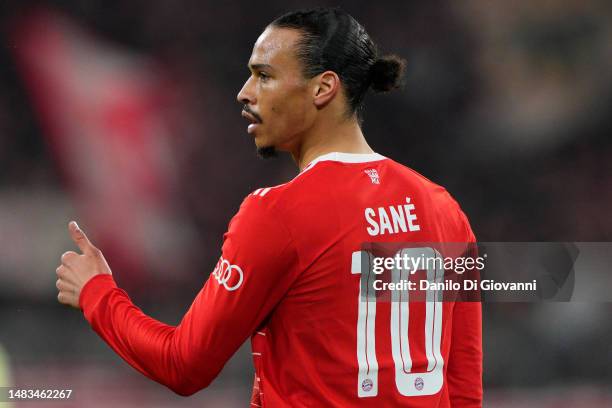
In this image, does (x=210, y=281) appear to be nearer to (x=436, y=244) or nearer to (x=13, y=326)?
(x=436, y=244)

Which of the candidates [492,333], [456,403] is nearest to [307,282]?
[456,403]

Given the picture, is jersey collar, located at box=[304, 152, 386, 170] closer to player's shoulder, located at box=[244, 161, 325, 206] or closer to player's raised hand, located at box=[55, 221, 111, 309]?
player's shoulder, located at box=[244, 161, 325, 206]

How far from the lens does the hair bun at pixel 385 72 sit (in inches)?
59.6

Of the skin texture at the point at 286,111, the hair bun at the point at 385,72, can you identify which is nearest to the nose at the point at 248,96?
the skin texture at the point at 286,111

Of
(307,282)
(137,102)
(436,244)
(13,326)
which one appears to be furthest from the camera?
(137,102)

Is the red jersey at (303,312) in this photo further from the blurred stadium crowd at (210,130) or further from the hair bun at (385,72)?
the blurred stadium crowd at (210,130)

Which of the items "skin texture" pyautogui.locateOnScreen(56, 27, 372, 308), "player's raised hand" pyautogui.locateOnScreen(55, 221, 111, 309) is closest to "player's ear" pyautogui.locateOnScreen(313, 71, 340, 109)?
"skin texture" pyautogui.locateOnScreen(56, 27, 372, 308)

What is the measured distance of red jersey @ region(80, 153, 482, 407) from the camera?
4.21 ft

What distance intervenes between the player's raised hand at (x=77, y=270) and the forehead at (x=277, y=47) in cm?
43

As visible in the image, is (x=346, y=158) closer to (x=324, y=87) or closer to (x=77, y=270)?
(x=324, y=87)

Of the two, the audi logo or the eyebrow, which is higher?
the eyebrow

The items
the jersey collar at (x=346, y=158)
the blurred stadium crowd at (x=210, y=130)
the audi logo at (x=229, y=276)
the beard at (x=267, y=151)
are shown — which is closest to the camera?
the audi logo at (x=229, y=276)

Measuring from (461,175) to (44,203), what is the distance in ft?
8.09

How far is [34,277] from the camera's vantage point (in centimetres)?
481
